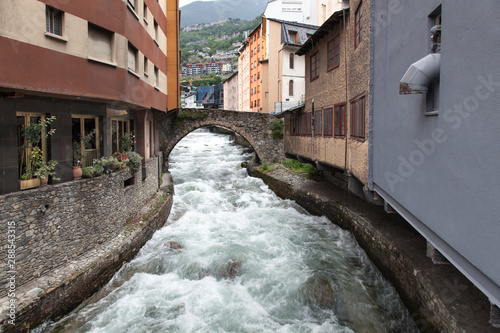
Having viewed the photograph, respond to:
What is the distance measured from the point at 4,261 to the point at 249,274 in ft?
17.5

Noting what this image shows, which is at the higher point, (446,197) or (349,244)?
(446,197)

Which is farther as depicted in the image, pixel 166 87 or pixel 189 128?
pixel 189 128

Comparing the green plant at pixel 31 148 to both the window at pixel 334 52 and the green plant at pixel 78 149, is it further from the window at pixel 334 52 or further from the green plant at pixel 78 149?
the window at pixel 334 52

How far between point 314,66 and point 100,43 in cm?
865

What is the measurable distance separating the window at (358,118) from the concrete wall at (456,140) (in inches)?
96.5

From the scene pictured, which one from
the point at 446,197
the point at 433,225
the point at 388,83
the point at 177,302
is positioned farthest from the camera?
the point at 177,302

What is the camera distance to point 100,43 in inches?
345

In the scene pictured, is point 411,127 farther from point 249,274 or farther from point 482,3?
point 249,274

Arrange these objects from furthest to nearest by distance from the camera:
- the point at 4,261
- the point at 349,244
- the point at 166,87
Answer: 1. the point at 166,87
2. the point at 349,244
3. the point at 4,261

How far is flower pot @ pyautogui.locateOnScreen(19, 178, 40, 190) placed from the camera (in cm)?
701

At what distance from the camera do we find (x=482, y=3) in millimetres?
3283

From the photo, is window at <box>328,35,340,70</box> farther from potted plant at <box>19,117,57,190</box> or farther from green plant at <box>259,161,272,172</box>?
green plant at <box>259,161,272,172</box>

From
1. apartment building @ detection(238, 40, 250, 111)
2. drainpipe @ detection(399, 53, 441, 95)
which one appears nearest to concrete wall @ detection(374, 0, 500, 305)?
drainpipe @ detection(399, 53, 441, 95)

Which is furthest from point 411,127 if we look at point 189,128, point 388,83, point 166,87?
point 189,128
